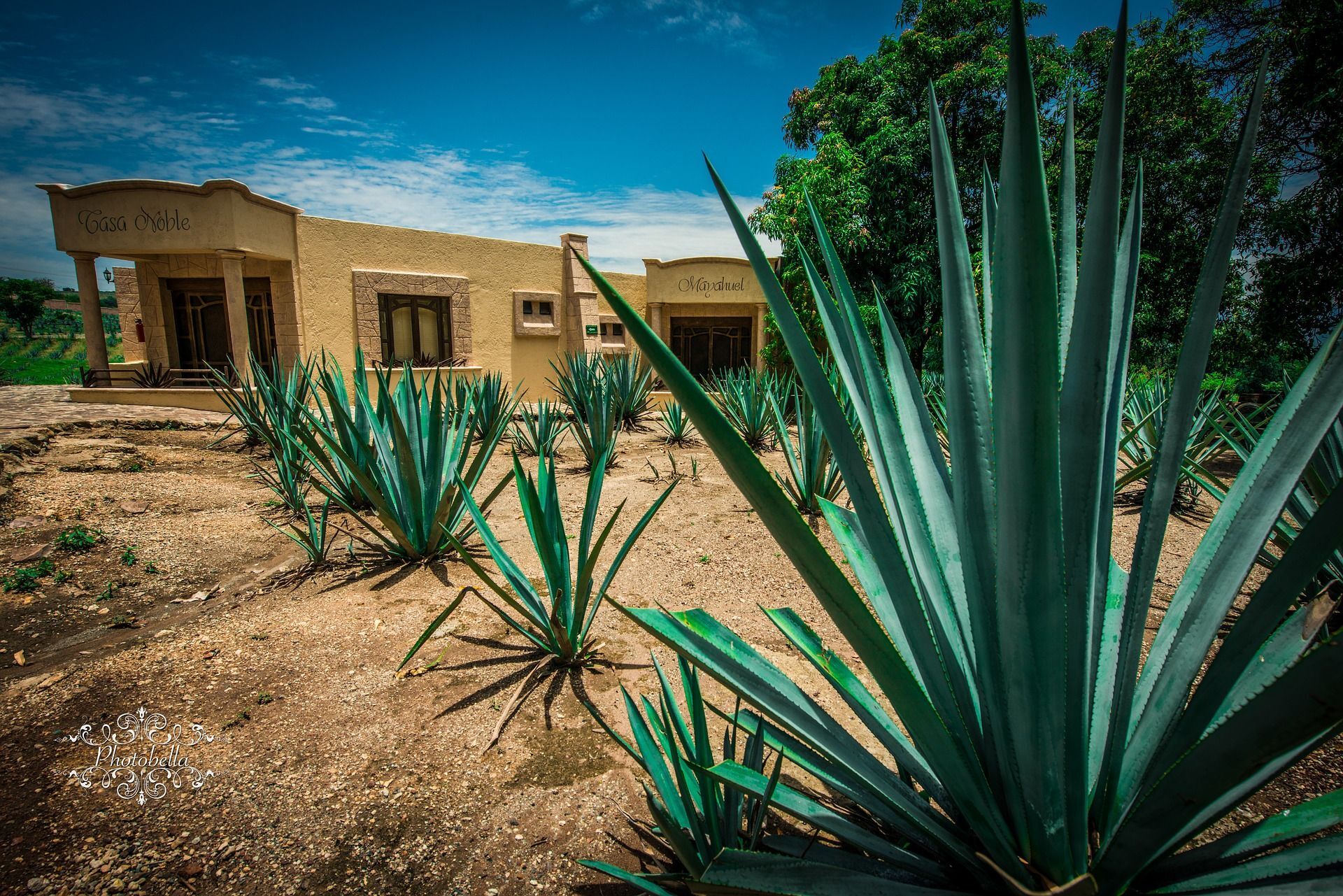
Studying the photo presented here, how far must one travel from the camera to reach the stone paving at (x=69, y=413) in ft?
21.9

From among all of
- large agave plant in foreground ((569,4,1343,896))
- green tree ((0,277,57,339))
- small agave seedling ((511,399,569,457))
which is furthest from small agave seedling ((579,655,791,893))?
green tree ((0,277,57,339))

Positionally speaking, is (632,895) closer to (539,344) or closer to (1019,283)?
(1019,283)

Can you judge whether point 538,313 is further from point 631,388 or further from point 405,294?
point 631,388

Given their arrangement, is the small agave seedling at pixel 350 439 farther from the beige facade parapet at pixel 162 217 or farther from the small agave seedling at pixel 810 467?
the beige facade parapet at pixel 162 217

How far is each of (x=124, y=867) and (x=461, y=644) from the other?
958 millimetres

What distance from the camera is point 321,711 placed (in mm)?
1732

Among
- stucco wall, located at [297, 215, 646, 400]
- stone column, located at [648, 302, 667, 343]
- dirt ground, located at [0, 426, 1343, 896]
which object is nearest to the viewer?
dirt ground, located at [0, 426, 1343, 896]

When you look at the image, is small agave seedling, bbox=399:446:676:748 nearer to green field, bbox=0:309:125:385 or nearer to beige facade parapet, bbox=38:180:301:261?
beige facade parapet, bbox=38:180:301:261

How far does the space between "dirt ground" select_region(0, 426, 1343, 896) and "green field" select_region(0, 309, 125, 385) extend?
61.6ft

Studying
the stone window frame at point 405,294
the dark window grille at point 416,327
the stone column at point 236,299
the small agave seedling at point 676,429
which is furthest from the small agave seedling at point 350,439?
the dark window grille at point 416,327

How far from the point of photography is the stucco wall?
1023cm

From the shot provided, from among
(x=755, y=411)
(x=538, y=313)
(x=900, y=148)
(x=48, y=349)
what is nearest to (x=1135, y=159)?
(x=900, y=148)

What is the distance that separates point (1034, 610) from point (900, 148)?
1211cm

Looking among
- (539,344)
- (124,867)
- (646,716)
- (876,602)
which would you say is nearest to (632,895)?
(646,716)
